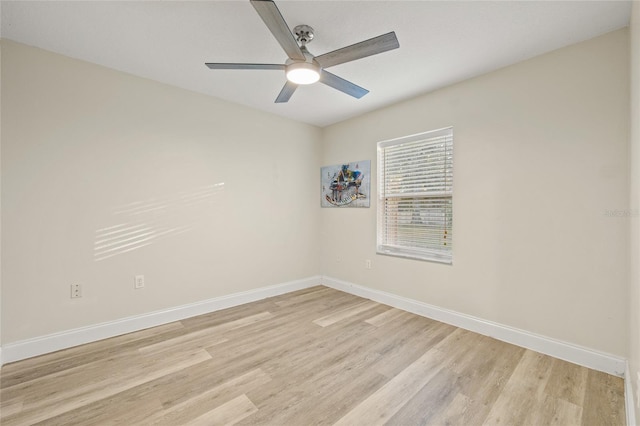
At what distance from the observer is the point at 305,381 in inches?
75.3

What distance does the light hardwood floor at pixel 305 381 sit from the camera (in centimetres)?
159

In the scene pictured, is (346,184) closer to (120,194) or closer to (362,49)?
(362,49)

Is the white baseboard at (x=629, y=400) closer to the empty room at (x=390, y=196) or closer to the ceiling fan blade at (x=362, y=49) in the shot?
the empty room at (x=390, y=196)

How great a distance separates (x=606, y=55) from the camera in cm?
201

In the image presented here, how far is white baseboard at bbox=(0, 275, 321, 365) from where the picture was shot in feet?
7.14

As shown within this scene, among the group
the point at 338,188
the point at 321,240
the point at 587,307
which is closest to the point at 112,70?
the point at 338,188

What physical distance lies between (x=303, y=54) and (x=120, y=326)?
A: 2885 millimetres

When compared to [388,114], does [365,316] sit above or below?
below

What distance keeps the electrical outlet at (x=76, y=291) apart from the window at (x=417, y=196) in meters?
3.12

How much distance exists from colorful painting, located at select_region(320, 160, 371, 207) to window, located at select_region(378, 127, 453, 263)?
0.21m

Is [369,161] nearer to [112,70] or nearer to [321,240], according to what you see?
[321,240]

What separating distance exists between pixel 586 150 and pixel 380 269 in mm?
2261

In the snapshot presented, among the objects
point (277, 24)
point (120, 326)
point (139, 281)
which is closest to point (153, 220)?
point (139, 281)

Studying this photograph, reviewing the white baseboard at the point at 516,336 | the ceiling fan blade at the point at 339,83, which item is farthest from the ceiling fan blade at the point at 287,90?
the white baseboard at the point at 516,336
